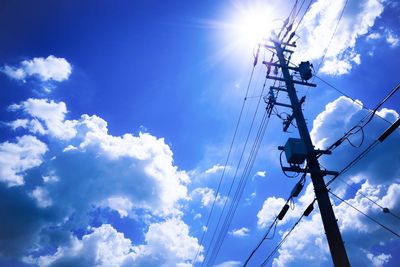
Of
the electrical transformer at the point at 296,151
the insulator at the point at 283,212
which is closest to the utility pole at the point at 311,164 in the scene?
the electrical transformer at the point at 296,151

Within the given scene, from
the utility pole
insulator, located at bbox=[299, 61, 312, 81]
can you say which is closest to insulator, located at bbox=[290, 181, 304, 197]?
the utility pole

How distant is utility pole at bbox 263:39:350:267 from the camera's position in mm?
7734

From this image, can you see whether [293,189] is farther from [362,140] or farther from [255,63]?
[255,63]

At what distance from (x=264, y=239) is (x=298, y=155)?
13.7 feet

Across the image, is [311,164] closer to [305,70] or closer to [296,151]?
[296,151]

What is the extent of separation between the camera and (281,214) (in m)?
10.6

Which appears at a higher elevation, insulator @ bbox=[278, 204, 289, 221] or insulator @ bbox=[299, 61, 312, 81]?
insulator @ bbox=[299, 61, 312, 81]

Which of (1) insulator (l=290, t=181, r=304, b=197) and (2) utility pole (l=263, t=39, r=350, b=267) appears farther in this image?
(1) insulator (l=290, t=181, r=304, b=197)

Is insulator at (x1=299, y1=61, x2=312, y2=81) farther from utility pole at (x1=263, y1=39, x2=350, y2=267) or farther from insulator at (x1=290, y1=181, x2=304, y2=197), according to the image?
insulator at (x1=290, y1=181, x2=304, y2=197)

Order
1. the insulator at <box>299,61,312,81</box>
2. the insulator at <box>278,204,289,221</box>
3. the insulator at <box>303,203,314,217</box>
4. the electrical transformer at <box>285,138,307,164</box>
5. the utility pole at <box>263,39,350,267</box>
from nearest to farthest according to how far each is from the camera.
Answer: the utility pole at <box>263,39,350,267</box>
the insulator at <box>303,203,314,217</box>
the electrical transformer at <box>285,138,307,164</box>
the insulator at <box>278,204,289,221</box>
the insulator at <box>299,61,312,81</box>

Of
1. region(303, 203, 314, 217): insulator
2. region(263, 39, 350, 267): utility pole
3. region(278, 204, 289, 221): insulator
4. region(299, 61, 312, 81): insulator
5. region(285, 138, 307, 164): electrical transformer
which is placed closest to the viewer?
region(263, 39, 350, 267): utility pole

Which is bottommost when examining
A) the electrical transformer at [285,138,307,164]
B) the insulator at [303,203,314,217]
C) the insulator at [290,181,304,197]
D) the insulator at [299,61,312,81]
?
the insulator at [303,203,314,217]

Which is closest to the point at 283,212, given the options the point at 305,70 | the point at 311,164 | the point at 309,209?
the point at 309,209

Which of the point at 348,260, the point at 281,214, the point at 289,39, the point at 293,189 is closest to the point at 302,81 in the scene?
the point at 289,39
